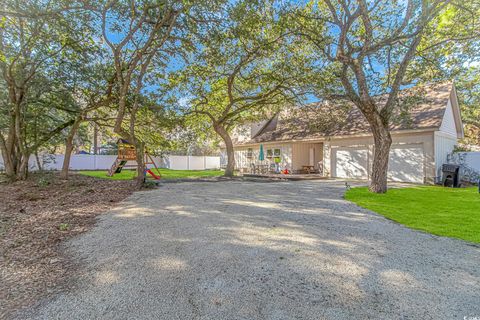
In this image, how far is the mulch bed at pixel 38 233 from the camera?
255 centimetres

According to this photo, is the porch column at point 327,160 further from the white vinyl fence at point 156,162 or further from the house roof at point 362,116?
the white vinyl fence at point 156,162

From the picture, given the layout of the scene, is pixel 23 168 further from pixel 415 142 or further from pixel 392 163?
Answer: pixel 415 142

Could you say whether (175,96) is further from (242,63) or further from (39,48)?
(39,48)

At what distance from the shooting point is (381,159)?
880 centimetres

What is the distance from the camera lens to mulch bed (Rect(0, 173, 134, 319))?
8.36 ft

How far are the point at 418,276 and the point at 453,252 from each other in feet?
4.33

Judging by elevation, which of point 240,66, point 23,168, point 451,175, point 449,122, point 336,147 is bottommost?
point 451,175

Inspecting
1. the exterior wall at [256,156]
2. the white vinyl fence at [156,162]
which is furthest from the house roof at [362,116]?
the white vinyl fence at [156,162]

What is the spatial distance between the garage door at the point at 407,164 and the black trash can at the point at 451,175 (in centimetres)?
88

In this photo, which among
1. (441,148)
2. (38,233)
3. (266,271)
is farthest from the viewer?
(441,148)

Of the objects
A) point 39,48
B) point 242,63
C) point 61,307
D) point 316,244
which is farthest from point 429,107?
point 39,48

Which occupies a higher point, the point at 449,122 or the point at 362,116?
the point at 362,116

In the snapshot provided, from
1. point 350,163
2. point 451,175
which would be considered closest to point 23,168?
point 350,163

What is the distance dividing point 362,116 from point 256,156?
8.79 m
